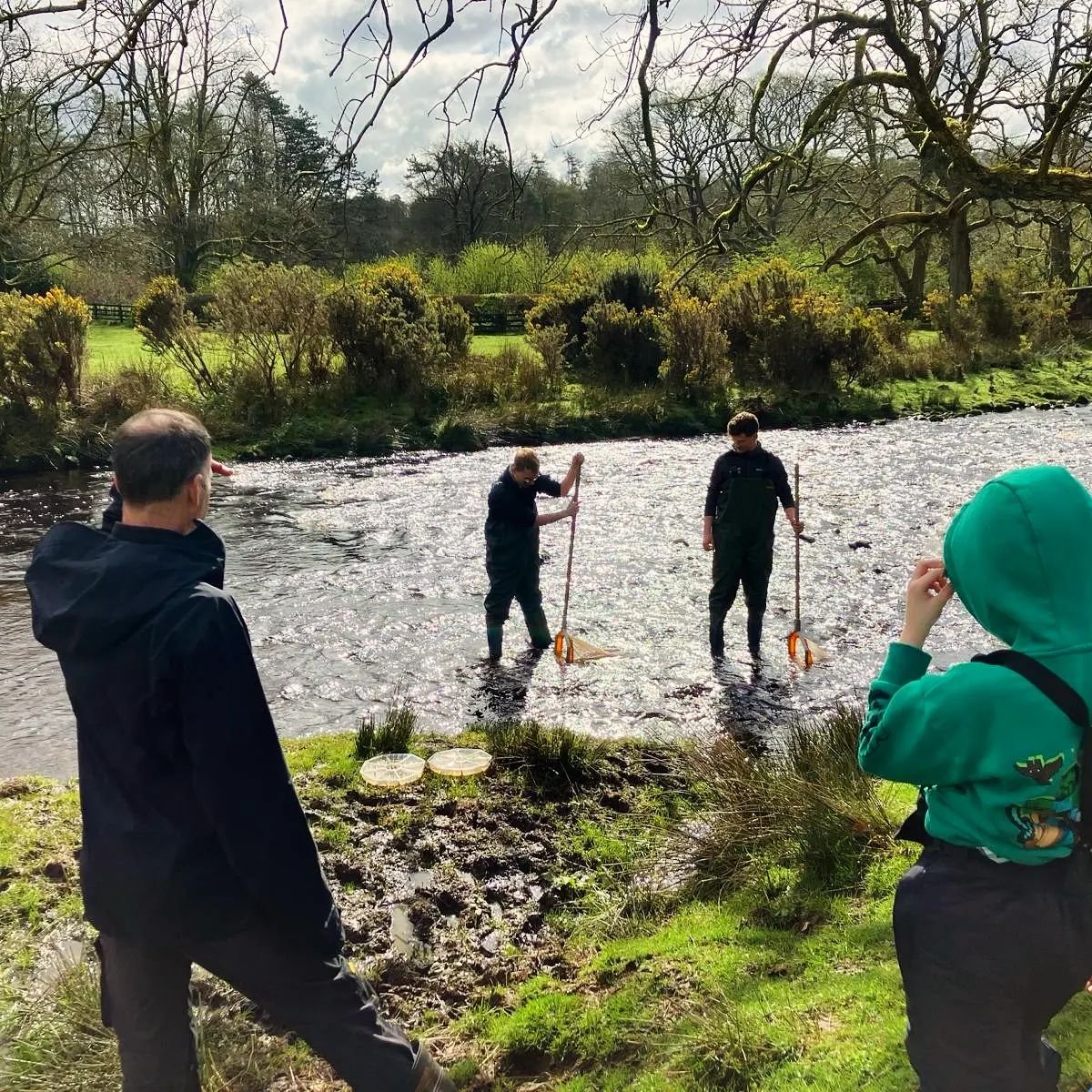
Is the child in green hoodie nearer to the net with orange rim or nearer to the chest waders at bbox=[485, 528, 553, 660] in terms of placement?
the chest waders at bbox=[485, 528, 553, 660]

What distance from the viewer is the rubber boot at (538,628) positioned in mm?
8391

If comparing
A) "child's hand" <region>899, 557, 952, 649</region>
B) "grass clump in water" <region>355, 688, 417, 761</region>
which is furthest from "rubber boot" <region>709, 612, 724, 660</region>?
"child's hand" <region>899, 557, 952, 649</region>

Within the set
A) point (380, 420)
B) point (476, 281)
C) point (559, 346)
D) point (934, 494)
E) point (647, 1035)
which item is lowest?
point (647, 1035)

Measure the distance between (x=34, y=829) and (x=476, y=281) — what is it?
33430mm

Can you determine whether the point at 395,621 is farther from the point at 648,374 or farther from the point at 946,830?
the point at 648,374

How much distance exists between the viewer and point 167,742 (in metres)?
2.23

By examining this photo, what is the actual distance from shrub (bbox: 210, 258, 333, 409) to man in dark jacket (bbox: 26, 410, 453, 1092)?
16431 mm

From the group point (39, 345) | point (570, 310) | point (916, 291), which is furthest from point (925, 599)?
point (916, 291)

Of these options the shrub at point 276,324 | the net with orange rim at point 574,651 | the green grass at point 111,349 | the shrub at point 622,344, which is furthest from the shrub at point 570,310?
the net with orange rim at point 574,651

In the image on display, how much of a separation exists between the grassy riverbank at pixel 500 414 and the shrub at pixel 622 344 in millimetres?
549

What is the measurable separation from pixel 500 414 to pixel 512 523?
482 inches

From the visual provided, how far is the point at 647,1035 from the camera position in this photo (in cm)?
316

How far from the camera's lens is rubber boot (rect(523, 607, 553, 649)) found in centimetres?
839

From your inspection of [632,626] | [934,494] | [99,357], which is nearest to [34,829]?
[632,626]
